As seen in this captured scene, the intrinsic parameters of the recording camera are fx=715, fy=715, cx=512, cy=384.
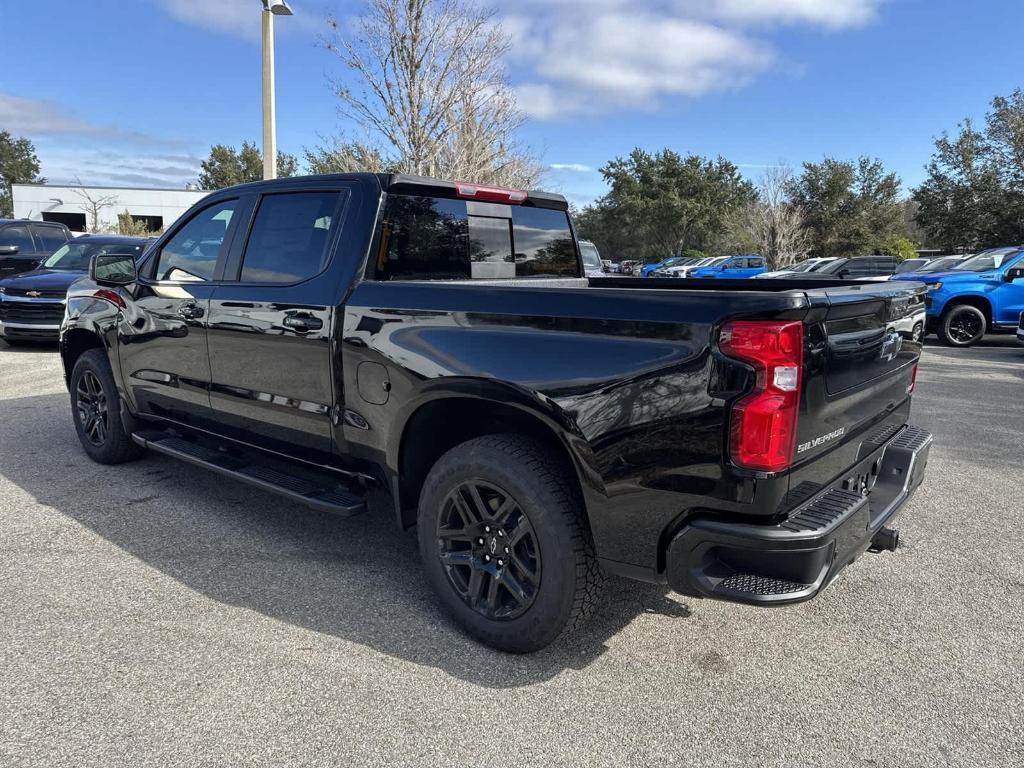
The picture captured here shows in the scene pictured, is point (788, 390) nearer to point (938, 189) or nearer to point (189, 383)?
point (189, 383)

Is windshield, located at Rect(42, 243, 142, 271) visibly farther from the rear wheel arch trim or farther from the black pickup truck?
the rear wheel arch trim

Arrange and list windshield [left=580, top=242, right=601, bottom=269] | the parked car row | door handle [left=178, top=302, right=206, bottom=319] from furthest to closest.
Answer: windshield [left=580, top=242, right=601, bottom=269]
the parked car row
door handle [left=178, top=302, right=206, bottom=319]

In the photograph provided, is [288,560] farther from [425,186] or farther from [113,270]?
[113,270]

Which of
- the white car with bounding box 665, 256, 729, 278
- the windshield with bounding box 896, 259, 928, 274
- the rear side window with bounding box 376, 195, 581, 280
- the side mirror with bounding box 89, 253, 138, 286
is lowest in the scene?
the white car with bounding box 665, 256, 729, 278

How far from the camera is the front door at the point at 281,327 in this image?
11.1ft

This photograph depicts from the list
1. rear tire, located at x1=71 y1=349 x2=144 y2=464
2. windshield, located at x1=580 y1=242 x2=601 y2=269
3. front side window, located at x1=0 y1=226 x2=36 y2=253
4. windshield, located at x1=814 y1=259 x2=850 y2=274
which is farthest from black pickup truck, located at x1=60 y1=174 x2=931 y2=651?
windshield, located at x1=814 y1=259 x2=850 y2=274

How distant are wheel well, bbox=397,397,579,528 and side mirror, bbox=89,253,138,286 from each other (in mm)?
2622

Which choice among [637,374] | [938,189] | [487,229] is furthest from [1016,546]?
[938,189]

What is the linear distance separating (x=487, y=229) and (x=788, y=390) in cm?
206

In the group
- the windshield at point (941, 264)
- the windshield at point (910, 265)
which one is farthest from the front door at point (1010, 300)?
the windshield at point (910, 265)

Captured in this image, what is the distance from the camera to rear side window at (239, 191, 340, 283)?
3.47 meters

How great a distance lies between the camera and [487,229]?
3.81 metres

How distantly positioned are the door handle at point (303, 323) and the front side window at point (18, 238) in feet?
40.2

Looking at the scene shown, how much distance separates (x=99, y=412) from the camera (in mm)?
5168
